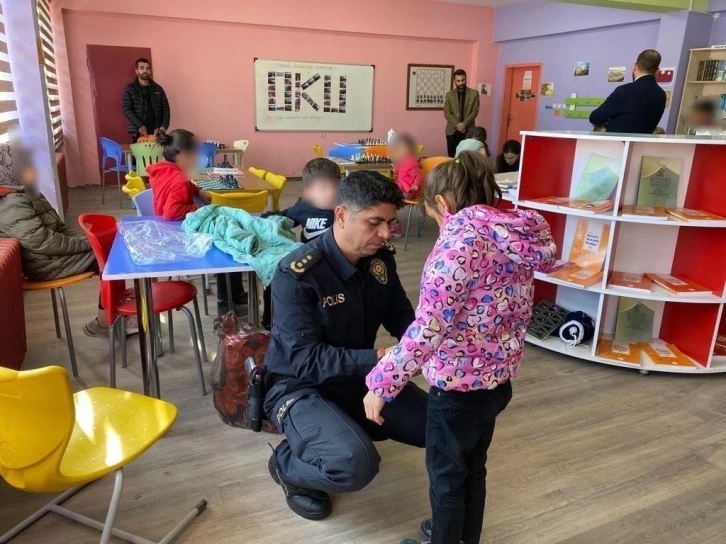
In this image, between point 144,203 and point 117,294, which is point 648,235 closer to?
point 117,294

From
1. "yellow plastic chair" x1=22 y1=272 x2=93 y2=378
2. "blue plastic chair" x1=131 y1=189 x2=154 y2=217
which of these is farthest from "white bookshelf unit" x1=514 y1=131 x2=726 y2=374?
"yellow plastic chair" x1=22 y1=272 x2=93 y2=378

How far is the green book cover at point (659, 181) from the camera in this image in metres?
2.95

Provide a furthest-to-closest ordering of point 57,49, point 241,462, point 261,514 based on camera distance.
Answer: point 57,49 < point 241,462 < point 261,514

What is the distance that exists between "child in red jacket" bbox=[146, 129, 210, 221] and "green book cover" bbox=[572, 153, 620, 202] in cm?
219

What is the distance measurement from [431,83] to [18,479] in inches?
388

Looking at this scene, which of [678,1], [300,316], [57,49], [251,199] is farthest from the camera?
[57,49]

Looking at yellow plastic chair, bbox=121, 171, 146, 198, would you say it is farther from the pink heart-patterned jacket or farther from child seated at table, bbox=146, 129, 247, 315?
the pink heart-patterned jacket

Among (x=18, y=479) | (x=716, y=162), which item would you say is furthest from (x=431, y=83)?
(x=18, y=479)

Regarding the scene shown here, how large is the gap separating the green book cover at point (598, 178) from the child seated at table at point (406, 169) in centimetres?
222

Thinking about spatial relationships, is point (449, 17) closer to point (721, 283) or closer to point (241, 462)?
point (721, 283)

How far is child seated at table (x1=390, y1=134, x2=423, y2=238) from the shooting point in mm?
5535

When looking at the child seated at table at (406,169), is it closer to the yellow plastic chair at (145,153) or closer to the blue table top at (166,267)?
the yellow plastic chair at (145,153)

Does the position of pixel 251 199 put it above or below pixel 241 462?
above

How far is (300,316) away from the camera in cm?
171
